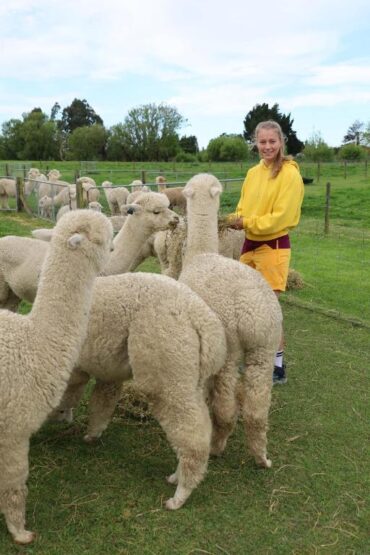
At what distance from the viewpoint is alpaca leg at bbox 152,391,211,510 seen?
9.49ft

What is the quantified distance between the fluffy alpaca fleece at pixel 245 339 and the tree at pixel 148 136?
50.2 meters

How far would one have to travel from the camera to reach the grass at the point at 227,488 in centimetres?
278

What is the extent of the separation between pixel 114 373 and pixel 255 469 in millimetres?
1144

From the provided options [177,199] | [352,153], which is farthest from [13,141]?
[177,199]

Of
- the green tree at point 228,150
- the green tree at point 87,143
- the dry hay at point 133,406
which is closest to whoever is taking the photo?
the dry hay at point 133,406

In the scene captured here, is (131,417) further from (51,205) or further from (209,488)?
(51,205)

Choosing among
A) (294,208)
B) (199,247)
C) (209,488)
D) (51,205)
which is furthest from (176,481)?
(51,205)

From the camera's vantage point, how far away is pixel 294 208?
4.03 metres

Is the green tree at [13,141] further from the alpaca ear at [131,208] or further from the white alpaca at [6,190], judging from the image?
the alpaca ear at [131,208]

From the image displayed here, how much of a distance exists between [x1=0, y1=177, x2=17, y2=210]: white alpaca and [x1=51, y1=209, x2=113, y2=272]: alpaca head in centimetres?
1592

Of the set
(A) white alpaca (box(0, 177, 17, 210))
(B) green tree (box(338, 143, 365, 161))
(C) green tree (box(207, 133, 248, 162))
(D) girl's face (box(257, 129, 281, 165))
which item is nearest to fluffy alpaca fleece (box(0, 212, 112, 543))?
(D) girl's face (box(257, 129, 281, 165))

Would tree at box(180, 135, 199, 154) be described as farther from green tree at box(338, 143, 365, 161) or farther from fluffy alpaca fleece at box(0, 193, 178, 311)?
fluffy alpaca fleece at box(0, 193, 178, 311)

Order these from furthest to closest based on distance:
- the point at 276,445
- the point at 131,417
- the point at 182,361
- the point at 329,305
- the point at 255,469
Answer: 1. the point at 329,305
2. the point at 131,417
3. the point at 276,445
4. the point at 255,469
5. the point at 182,361

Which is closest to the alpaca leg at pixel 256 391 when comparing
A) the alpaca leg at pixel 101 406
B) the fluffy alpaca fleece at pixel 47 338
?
the alpaca leg at pixel 101 406
